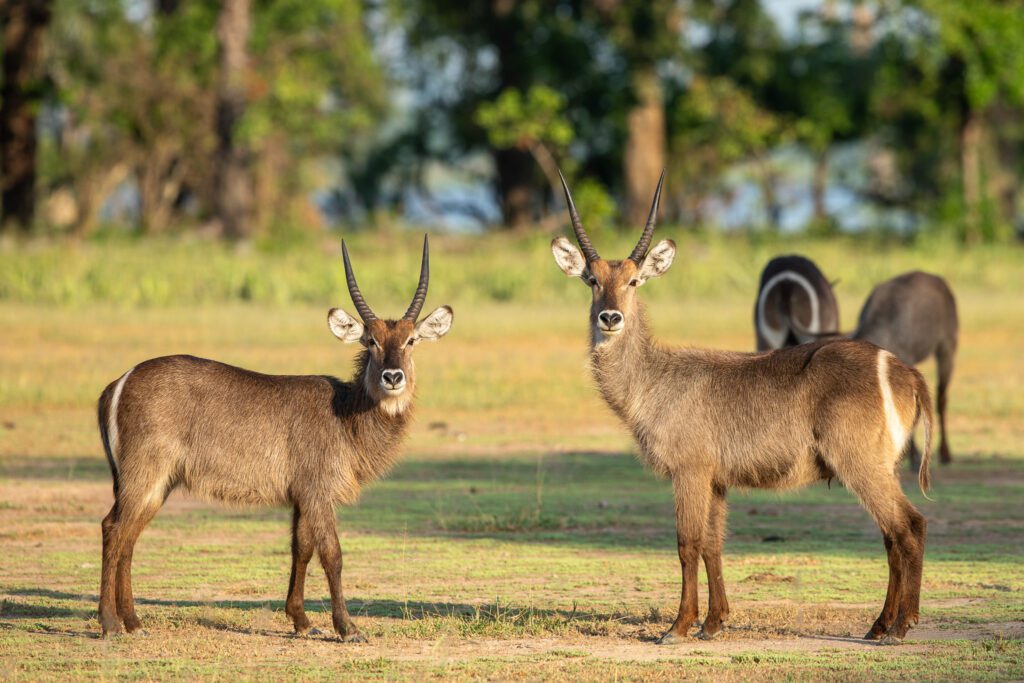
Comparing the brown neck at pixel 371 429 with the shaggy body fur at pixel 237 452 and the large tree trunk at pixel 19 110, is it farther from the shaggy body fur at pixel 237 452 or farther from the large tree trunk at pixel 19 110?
the large tree trunk at pixel 19 110

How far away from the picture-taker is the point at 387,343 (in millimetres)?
7258

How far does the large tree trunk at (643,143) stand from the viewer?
1149 inches

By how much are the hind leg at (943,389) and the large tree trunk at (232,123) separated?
15.3 m

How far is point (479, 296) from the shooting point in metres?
23.2

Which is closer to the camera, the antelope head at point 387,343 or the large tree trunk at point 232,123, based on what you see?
the antelope head at point 387,343

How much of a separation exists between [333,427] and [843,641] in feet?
7.79

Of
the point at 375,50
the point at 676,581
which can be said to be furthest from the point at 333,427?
the point at 375,50

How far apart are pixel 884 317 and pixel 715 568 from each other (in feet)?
20.3

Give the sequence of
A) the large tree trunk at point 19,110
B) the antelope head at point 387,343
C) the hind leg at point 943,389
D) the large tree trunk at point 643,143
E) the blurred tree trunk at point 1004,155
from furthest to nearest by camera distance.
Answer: the blurred tree trunk at point 1004,155 < the large tree trunk at point 643,143 < the large tree trunk at point 19,110 < the hind leg at point 943,389 < the antelope head at point 387,343

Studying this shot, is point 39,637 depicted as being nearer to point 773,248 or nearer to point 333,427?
point 333,427

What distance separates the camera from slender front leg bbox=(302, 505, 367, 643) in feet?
22.5

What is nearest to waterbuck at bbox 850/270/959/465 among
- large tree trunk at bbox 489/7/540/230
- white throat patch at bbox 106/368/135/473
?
white throat patch at bbox 106/368/135/473

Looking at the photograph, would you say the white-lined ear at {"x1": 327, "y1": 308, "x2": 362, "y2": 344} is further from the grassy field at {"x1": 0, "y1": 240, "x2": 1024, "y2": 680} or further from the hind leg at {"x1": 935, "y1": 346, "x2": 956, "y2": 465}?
the hind leg at {"x1": 935, "y1": 346, "x2": 956, "y2": 465}

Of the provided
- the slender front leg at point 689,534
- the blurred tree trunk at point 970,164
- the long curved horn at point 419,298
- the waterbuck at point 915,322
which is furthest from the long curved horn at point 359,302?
the blurred tree trunk at point 970,164
